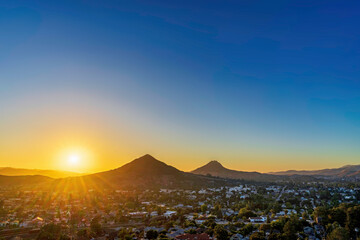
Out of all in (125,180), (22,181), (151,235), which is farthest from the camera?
(125,180)

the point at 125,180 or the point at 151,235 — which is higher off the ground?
the point at 125,180

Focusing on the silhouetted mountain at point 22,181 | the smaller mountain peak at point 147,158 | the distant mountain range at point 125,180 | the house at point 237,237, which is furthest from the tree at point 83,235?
the smaller mountain peak at point 147,158

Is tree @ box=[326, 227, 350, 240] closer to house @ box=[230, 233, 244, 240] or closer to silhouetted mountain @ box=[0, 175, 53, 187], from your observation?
house @ box=[230, 233, 244, 240]

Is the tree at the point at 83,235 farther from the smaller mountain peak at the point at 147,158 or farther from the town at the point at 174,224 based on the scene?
the smaller mountain peak at the point at 147,158

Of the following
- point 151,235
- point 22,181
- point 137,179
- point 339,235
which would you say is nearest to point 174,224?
point 151,235

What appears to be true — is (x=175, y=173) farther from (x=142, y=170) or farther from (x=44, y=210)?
(x=44, y=210)

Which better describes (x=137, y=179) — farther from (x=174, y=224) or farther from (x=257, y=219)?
(x=257, y=219)

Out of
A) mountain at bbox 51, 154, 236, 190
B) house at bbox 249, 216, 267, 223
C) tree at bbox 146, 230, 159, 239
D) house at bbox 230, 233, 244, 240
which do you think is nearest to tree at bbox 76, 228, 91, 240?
tree at bbox 146, 230, 159, 239

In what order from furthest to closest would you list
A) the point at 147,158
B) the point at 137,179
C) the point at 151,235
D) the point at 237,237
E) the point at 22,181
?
1. the point at 147,158
2. the point at 137,179
3. the point at 22,181
4. the point at 151,235
5. the point at 237,237
